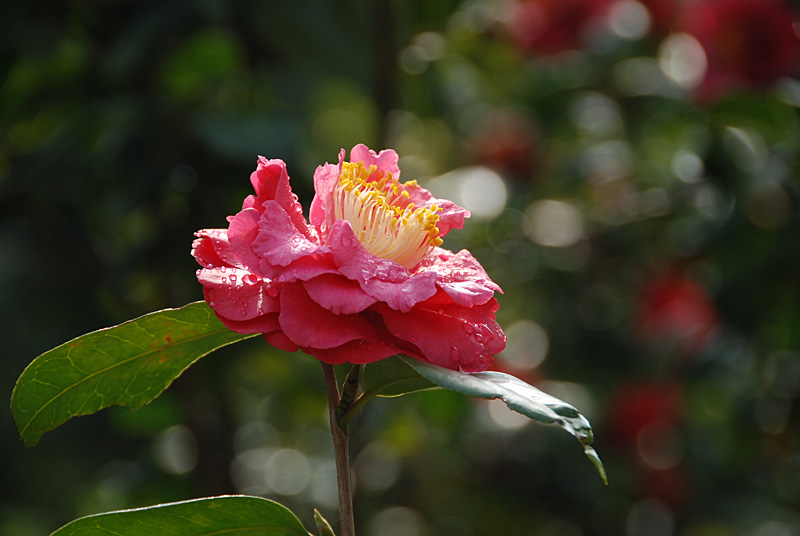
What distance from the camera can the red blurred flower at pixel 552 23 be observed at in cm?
215

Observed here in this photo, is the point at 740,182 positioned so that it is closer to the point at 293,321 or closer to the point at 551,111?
the point at 551,111

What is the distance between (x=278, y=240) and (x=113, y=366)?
148mm

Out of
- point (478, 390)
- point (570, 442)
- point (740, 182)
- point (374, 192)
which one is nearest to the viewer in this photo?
point (478, 390)

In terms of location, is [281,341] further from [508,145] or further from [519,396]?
[508,145]

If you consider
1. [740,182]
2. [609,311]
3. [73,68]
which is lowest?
[609,311]

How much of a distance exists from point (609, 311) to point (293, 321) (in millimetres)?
1893

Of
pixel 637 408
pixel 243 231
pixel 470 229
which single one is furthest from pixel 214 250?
pixel 637 408

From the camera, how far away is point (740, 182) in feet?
5.04

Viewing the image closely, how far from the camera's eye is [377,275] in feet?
1.60

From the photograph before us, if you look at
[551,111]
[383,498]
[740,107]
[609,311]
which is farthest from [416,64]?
[383,498]

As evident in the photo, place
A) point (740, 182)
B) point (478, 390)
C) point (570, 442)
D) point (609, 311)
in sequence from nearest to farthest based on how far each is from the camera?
point (478, 390)
point (740, 182)
point (570, 442)
point (609, 311)

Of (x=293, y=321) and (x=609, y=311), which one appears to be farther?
(x=609, y=311)

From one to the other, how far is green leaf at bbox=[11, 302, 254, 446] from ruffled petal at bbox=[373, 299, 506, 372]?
0.36 ft

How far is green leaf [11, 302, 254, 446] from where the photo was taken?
0.50 m
